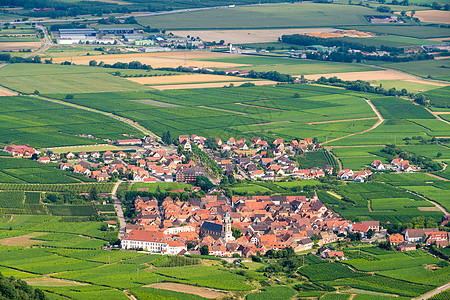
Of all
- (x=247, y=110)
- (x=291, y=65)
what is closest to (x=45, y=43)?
(x=291, y=65)

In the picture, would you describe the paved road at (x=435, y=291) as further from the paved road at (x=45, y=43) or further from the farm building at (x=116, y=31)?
the farm building at (x=116, y=31)

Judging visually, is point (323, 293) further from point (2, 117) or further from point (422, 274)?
point (2, 117)

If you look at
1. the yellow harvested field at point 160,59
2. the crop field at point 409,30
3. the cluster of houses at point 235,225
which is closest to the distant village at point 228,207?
the cluster of houses at point 235,225

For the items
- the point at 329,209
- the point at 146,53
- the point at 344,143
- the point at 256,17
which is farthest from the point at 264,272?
the point at 256,17

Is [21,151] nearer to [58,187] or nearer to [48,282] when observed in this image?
[58,187]

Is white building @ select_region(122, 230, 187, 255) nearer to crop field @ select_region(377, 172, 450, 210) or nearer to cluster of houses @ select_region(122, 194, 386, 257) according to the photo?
cluster of houses @ select_region(122, 194, 386, 257)

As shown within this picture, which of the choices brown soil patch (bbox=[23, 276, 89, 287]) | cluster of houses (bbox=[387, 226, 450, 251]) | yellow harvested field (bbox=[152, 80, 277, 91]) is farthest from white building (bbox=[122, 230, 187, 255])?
yellow harvested field (bbox=[152, 80, 277, 91])
